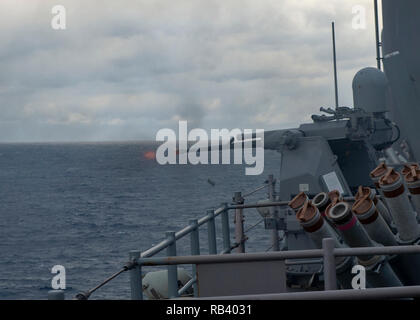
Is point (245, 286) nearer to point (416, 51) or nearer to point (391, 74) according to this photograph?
point (416, 51)

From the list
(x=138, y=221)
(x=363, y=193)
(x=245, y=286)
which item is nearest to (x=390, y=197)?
(x=363, y=193)

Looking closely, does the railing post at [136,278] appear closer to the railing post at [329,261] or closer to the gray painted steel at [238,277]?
the gray painted steel at [238,277]

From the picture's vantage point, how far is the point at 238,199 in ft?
29.5

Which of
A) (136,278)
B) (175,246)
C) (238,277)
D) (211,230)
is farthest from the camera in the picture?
(211,230)

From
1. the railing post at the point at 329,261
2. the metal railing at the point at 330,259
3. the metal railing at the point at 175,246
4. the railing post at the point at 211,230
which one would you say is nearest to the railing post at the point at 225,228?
the metal railing at the point at 175,246

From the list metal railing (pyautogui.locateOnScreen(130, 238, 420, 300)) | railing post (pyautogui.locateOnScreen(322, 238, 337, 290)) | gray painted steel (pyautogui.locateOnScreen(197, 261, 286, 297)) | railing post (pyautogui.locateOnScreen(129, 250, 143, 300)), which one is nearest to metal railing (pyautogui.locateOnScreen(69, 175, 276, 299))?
railing post (pyautogui.locateOnScreen(129, 250, 143, 300))

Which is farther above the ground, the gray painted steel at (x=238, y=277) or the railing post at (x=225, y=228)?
the railing post at (x=225, y=228)

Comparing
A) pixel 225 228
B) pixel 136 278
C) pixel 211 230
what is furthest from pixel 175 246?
pixel 225 228

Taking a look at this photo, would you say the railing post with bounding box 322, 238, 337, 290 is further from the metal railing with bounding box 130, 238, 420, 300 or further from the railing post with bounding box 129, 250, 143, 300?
the railing post with bounding box 129, 250, 143, 300

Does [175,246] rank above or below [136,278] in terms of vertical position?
above

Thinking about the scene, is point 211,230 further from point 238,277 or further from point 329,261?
point 329,261

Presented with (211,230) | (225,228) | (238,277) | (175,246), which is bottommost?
(238,277)

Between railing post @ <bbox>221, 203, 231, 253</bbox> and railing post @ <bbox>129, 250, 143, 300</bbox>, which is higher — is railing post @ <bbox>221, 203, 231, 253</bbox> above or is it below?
above

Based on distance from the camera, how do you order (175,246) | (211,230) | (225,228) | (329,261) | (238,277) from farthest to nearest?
(225,228), (211,230), (175,246), (238,277), (329,261)
